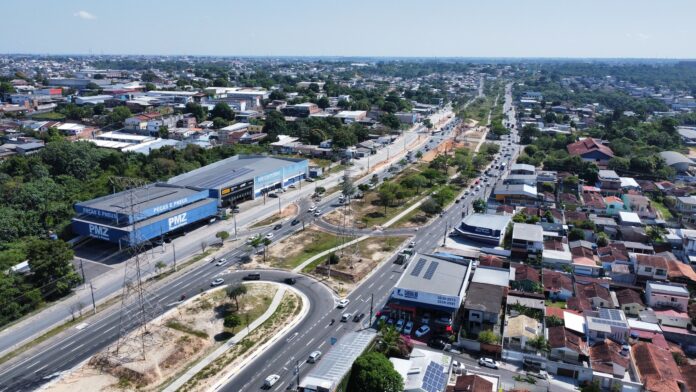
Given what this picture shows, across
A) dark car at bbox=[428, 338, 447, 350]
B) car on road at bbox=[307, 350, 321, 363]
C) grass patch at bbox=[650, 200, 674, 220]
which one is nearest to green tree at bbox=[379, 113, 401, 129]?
grass patch at bbox=[650, 200, 674, 220]

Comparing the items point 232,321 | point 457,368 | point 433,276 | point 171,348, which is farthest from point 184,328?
point 433,276

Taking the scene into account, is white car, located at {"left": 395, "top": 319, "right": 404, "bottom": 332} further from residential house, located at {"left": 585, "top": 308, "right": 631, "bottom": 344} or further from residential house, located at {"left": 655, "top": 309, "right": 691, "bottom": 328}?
residential house, located at {"left": 655, "top": 309, "right": 691, "bottom": 328}

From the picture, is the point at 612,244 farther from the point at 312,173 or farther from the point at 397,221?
the point at 312,173

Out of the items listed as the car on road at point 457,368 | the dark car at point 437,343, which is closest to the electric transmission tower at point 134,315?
the dark car at point 437,343

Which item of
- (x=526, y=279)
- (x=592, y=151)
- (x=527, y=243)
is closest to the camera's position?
(x=526, y=279)

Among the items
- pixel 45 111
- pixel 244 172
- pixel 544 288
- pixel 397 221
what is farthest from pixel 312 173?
pixel 45 111

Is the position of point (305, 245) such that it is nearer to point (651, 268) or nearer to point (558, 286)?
point (558, 286)
